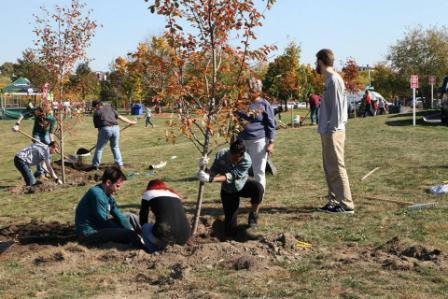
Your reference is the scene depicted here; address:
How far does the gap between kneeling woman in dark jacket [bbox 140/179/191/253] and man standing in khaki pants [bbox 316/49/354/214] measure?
6.71ft

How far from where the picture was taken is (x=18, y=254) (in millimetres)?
5801

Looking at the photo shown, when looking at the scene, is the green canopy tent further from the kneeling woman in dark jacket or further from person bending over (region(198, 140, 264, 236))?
the kneeling woman in dark jacket

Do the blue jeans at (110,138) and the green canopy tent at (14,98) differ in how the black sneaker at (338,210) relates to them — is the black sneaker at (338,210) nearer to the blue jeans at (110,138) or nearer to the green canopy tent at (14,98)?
the blue jeans at (110,138)

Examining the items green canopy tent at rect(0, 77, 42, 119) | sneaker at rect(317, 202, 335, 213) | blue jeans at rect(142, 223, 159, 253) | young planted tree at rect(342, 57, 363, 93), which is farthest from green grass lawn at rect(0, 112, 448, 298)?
green canopy tent at rect(0, 77, 42, 119)

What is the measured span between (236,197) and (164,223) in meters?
1.14

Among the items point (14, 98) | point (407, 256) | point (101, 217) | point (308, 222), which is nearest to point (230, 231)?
point (308, 222)

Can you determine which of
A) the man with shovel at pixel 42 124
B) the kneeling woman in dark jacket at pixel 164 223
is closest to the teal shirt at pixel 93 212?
the kneeling woman in dark jacket at pixel 164 223

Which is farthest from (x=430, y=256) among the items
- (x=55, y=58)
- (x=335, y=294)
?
(x=55, y=58)

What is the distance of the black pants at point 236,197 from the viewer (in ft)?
21.0

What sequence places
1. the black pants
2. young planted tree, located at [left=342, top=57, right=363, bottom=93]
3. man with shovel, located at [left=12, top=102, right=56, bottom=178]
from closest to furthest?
the black pants
man with shovel, located at [left=12, top=102, right=56, bottom=178]
young planted tree, located at [left=342, top=57, right=363, bottom=93]

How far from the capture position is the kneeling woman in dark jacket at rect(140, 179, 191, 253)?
5574 millimetres

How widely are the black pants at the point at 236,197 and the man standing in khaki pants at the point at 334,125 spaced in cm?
94

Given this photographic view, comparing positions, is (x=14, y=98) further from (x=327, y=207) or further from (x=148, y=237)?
(x=148, y=237)

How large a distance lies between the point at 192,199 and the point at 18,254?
3024 millimetres
